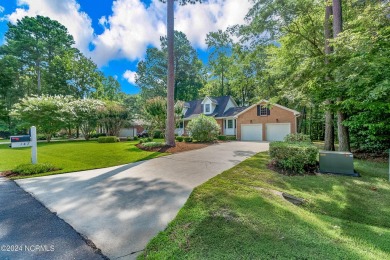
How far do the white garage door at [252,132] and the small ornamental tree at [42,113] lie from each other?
19.8m

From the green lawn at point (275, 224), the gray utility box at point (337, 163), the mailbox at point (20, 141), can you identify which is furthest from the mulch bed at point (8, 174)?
the gray utility box at point (337, 163)

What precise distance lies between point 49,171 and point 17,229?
4830mm

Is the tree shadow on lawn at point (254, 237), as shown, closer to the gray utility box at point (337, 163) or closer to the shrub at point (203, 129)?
the gray utility box at point (337, 163)

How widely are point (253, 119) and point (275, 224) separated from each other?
19167mm

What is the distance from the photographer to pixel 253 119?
69.1ft

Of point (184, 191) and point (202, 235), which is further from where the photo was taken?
point (184, 191)

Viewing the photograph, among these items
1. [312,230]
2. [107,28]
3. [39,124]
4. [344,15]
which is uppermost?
[107,28]

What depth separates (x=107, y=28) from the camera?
14.1m

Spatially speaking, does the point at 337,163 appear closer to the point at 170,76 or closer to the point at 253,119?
the point at 170,76

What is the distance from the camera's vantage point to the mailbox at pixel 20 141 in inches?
276

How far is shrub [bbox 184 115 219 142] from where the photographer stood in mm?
15930

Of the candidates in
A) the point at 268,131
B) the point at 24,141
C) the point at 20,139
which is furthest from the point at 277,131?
the point at 20,139

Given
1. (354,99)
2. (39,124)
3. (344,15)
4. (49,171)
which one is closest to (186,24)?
(344,15)

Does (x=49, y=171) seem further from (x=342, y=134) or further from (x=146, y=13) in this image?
(x=342, y=134)
